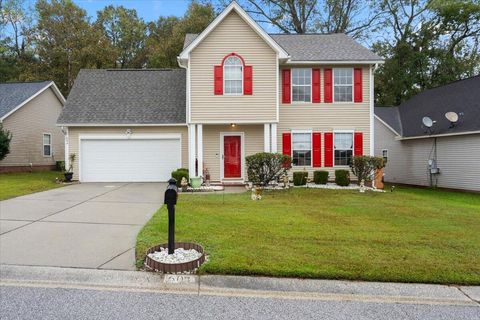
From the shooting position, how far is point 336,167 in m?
14.8

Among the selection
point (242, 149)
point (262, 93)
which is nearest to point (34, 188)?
point (242, 149)

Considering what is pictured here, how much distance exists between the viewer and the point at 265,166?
41.4 ft

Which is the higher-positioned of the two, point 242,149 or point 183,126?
point 183,126

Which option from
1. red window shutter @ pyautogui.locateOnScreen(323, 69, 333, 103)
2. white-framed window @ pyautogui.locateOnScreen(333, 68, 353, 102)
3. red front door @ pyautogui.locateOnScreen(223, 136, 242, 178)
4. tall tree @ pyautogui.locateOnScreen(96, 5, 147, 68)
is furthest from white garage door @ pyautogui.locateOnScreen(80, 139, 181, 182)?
tall tree @ pyautogui.locateOnScreen(96, 5, 147, 68)

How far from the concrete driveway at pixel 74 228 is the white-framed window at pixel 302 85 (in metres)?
7.74

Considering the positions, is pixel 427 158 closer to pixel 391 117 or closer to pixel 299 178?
pixel 391 117

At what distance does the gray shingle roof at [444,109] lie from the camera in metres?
14.9

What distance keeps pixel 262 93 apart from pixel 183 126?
4.33 m

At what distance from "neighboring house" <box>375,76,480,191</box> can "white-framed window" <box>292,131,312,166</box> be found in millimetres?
6429

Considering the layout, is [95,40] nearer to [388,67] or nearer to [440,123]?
[388,67]

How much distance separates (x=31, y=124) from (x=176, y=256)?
67.2 ft

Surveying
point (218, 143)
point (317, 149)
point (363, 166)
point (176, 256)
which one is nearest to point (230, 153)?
point (218, 143)

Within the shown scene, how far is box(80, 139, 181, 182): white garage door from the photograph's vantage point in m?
15.8

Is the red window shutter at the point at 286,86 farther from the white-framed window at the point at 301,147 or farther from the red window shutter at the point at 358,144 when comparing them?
the red window shutter at the point at 358,144
